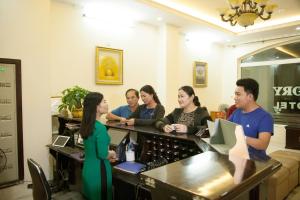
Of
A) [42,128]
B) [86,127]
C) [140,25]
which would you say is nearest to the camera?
[86,127]

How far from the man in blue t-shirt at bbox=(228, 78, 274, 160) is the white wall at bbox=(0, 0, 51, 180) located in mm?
2386

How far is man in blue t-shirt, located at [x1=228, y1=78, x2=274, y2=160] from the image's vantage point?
69.3 inches

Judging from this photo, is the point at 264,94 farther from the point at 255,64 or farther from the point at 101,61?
the point at 101,61

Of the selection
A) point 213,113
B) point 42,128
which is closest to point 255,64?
point 213,113

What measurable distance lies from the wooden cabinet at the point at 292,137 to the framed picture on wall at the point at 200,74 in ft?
7.49

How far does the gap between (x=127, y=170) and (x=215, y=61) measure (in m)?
5.61

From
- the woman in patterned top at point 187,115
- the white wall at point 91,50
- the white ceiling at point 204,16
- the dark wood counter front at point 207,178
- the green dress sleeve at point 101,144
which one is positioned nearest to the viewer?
the dark wood counter front at point 207,178

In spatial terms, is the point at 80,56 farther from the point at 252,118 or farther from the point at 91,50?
the point at 252,118

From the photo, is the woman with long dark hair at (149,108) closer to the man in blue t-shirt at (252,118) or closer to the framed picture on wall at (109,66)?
the man in blue t-shirt at (252,118)

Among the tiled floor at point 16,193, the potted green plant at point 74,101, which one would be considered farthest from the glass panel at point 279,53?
the tiled floor at point 16,193

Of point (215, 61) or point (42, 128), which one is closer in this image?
point (42, 128)

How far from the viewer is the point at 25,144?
308 cm

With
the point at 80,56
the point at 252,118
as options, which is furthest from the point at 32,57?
the point at 252,118

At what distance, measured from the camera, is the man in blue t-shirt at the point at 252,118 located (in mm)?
1760
